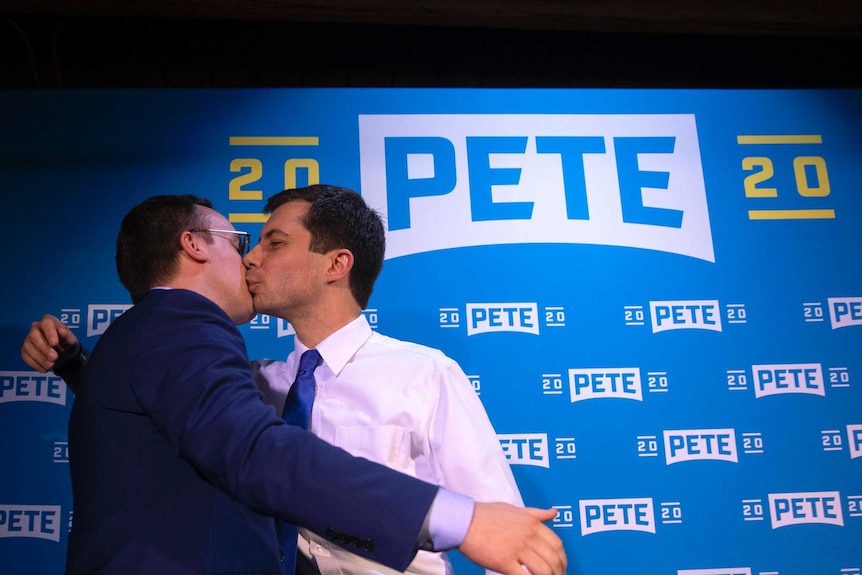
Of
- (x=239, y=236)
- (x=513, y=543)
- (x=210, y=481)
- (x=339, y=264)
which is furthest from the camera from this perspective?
(x=339, y=264)

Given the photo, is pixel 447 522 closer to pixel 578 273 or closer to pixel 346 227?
pixel 346 227

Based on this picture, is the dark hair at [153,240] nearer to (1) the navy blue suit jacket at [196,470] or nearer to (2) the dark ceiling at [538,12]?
(1) the navy blue suit jacket at [196,470]

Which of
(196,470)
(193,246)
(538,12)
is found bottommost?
(196,470)

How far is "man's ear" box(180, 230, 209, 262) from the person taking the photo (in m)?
1.64

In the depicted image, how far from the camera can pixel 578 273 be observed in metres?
2.53

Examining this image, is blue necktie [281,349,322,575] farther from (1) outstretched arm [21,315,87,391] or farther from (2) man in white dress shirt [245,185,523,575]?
(1) outstretched arm [21,315,87,391]

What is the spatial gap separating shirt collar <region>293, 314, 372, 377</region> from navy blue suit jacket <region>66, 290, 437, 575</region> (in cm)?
60

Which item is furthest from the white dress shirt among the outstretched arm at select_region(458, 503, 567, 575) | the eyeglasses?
the outstretched arm at select_region(458, 503, 567, 575)

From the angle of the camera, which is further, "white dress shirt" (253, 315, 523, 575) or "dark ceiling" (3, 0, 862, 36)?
"dark ceiling" (3, 0, 862, 36)

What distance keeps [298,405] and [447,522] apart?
2.82 ft

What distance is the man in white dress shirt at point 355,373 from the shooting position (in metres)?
1.77

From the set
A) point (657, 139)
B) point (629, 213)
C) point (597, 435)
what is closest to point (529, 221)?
point (629, 213)

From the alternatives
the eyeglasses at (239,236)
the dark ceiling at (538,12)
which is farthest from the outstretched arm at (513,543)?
the dark ceiling at (538,12)

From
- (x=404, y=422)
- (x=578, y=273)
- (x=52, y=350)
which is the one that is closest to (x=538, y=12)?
(x=578, y=273)
